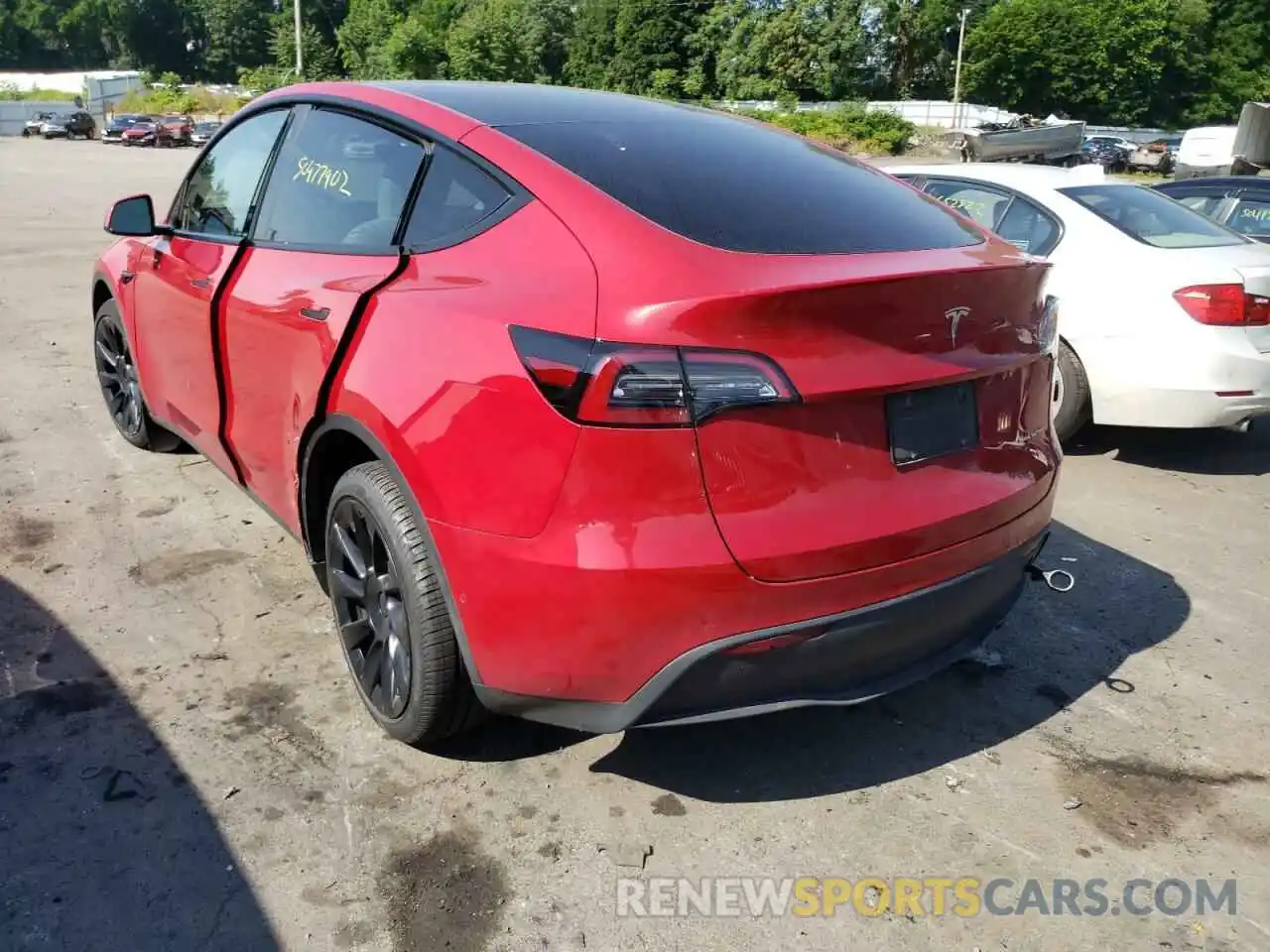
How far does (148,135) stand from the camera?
153ft

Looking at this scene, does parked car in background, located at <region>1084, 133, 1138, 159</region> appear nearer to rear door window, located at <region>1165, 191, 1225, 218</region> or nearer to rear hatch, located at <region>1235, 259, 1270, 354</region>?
rear door window, located at <region>1165, 191, 1225, 218</region>

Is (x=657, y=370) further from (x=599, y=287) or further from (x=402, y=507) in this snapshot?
(x=402, y=507)

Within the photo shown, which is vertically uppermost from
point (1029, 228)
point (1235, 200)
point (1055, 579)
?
point (1029, 228)

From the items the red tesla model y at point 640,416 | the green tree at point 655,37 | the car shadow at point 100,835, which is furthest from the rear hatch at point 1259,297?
the green tree at point 655,37

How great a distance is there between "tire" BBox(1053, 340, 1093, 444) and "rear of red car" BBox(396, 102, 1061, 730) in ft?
9.96

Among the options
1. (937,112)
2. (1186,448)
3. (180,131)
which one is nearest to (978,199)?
(1186,448)

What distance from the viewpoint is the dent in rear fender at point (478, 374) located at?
2135 mm

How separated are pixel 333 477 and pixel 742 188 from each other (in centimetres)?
142

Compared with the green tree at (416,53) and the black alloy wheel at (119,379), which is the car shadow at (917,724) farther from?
the green tree at (416,53)

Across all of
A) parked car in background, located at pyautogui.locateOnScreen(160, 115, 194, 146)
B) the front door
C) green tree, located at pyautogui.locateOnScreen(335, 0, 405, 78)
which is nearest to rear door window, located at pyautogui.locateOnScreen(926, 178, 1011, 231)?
the front door

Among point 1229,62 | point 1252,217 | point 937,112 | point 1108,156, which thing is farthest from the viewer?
point 1229,62

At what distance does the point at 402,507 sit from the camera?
251cm

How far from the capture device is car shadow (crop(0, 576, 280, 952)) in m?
2.15

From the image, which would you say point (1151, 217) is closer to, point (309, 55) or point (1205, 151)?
point (1205, 151)
